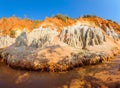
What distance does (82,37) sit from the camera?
20516mm

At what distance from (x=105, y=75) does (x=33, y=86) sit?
4.49m

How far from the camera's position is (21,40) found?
20.5 m

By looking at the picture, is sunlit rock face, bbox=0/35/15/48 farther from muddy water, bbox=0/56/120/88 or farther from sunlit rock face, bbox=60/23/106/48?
muddy water, bbox=0/56/120/88

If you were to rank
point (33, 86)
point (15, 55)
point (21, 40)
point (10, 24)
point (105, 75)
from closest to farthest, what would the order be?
point (33, 86)
point (105, 75)
point (15, 55)
point (21, 40)
point (10, 24)

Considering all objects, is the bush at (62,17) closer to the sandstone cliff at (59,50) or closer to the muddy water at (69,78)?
the sandstone cliff at (59,50)

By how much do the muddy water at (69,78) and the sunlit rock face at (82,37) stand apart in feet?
15.4

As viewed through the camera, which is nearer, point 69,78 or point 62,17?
point 69,78

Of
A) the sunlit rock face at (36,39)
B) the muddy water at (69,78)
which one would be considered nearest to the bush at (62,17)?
the sunlit rock face at (36,39)

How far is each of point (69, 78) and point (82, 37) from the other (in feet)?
28.1

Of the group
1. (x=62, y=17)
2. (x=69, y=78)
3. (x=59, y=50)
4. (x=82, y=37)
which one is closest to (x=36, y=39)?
(x=59, y=50)

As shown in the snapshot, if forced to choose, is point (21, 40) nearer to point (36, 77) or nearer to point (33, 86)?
point (36, 77)

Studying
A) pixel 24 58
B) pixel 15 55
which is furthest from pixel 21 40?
pixel 24 58

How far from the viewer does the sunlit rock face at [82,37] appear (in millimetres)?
20062

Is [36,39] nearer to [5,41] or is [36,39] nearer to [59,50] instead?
[59,50]
